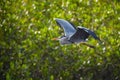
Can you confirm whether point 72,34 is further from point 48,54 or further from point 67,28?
point 48,54

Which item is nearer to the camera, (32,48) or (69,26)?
(69,26)

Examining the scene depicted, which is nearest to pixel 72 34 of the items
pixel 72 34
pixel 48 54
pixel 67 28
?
pixel 72 34

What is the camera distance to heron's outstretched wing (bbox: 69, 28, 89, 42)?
7.37 m

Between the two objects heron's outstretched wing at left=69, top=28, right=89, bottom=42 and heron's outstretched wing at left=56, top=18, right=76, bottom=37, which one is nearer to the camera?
heron's outstretched wing at left=69, top=28, right=89, bottom=42

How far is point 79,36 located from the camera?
753cm

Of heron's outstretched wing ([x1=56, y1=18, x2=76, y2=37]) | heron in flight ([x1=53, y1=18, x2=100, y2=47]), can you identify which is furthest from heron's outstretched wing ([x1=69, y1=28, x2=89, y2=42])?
heron's outstretched wing ([x1=56, y1=18, x2=76, y2=37])

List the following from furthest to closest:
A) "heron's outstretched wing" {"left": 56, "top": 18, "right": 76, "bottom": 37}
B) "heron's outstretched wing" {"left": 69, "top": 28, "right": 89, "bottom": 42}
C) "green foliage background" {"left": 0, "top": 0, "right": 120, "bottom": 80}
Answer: "green foliage background" {"left": 0, "top": 0, "right": 120, "bottom": 80}, "heron's outstretched wing" {"left": 56, "top": 18, "right": 76, "bottom": 37}, "heron's outstretched wing" {"left": 69, "top": 28, "right": 89, "bottom": 42}

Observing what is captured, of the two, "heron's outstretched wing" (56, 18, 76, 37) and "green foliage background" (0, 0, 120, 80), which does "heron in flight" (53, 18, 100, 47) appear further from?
"green foliage background" (0, 0, 120, 80)

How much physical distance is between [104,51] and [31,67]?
125 centimetres

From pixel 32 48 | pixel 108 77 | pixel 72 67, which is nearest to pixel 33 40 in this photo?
pixel 32 48

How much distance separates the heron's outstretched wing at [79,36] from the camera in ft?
24.2

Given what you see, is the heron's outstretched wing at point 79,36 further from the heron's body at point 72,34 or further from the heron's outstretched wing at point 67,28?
the heron's outstretched wing at point 67,28

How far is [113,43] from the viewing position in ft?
29.3

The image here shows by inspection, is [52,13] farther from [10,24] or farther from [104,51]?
[104,51]
